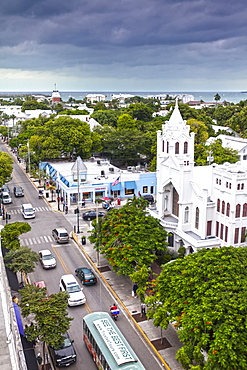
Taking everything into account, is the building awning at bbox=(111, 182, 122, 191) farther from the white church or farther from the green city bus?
the green city bus

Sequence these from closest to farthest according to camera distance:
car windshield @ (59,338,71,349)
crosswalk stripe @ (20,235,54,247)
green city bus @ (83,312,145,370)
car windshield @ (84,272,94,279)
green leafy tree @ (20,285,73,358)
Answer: green city bus @ (83,312,145,370), green leafy tree @ (20,285,73,358), car windshield @ (59,338,71,349), car windshield @ (84,272,94,279), crosswalk stripe @ (20,235,54,247)

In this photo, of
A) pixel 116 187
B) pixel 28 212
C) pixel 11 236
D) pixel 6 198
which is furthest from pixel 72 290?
pixel 6 198

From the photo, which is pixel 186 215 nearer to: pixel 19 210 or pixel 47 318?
pixel 47 318

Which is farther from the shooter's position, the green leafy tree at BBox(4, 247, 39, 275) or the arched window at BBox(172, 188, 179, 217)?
the arched window at BBox(172, 188, 179, 217)

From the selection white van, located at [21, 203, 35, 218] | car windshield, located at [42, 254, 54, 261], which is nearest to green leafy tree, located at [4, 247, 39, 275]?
car windshield, located at [42, 254, 54, 261]

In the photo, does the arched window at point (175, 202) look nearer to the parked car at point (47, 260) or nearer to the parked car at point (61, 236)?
the parked car at point (61, 236)

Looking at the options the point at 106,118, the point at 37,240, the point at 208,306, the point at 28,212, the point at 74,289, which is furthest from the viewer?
the point at 106,118
